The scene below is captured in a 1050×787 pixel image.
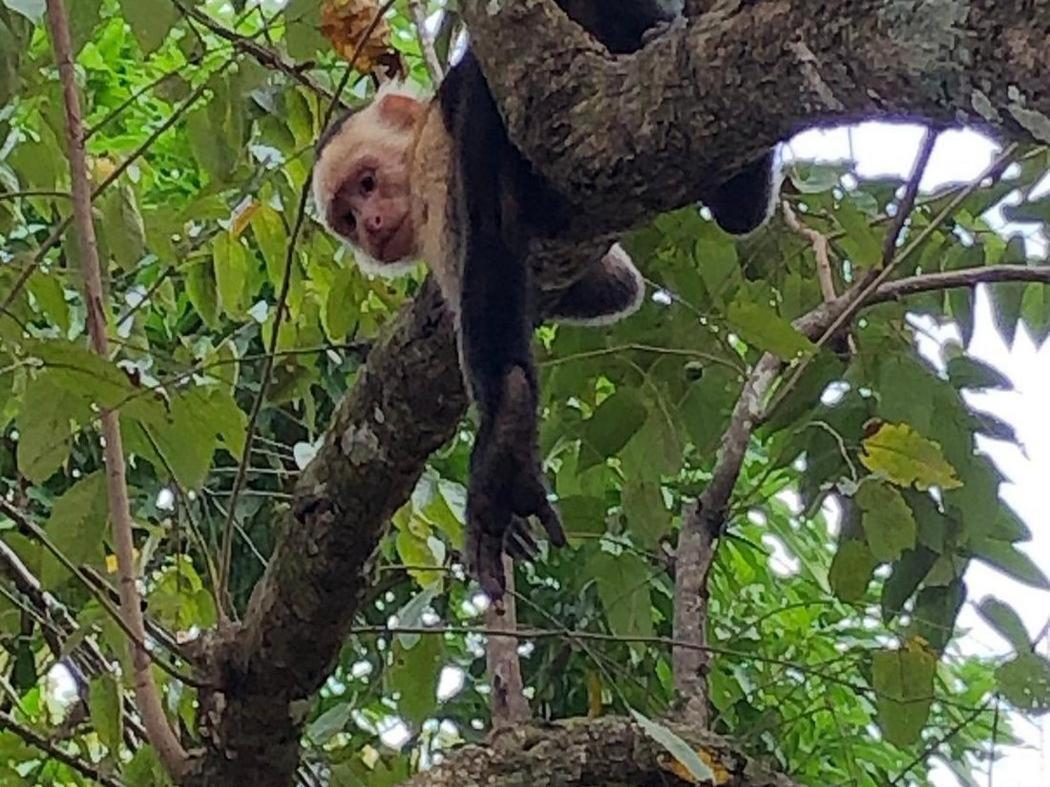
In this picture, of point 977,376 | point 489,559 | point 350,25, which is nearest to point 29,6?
point 350,25

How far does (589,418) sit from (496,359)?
0.18 meters

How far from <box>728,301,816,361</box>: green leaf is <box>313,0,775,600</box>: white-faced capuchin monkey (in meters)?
0.11

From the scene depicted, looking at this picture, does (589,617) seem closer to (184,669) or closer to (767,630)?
(767,630)

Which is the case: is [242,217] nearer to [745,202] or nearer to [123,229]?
[123,229]

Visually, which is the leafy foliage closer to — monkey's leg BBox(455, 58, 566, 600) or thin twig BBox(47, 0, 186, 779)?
thin twig BBox(47, 0, 186, 779)

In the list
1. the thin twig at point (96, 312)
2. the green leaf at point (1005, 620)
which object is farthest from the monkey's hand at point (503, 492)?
the green leaf at point (1005, 620)

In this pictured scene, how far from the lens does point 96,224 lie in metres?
1.22

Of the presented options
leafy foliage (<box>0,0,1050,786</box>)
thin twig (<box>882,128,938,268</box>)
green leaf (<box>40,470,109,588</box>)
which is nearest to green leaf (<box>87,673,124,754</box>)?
leafy foliage (<box>0,0,1050,786</box>)

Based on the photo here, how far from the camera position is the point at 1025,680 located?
0.99 m

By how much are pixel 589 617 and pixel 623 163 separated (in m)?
0.96

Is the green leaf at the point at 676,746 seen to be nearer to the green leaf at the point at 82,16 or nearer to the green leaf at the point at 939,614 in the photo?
the green leaf at the point at 939,614

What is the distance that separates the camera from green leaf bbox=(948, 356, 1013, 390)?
3.66ft

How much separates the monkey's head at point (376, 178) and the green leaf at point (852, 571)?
55 centimetres

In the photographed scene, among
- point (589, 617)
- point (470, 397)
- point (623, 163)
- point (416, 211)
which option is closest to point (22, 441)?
point (470, 397)
